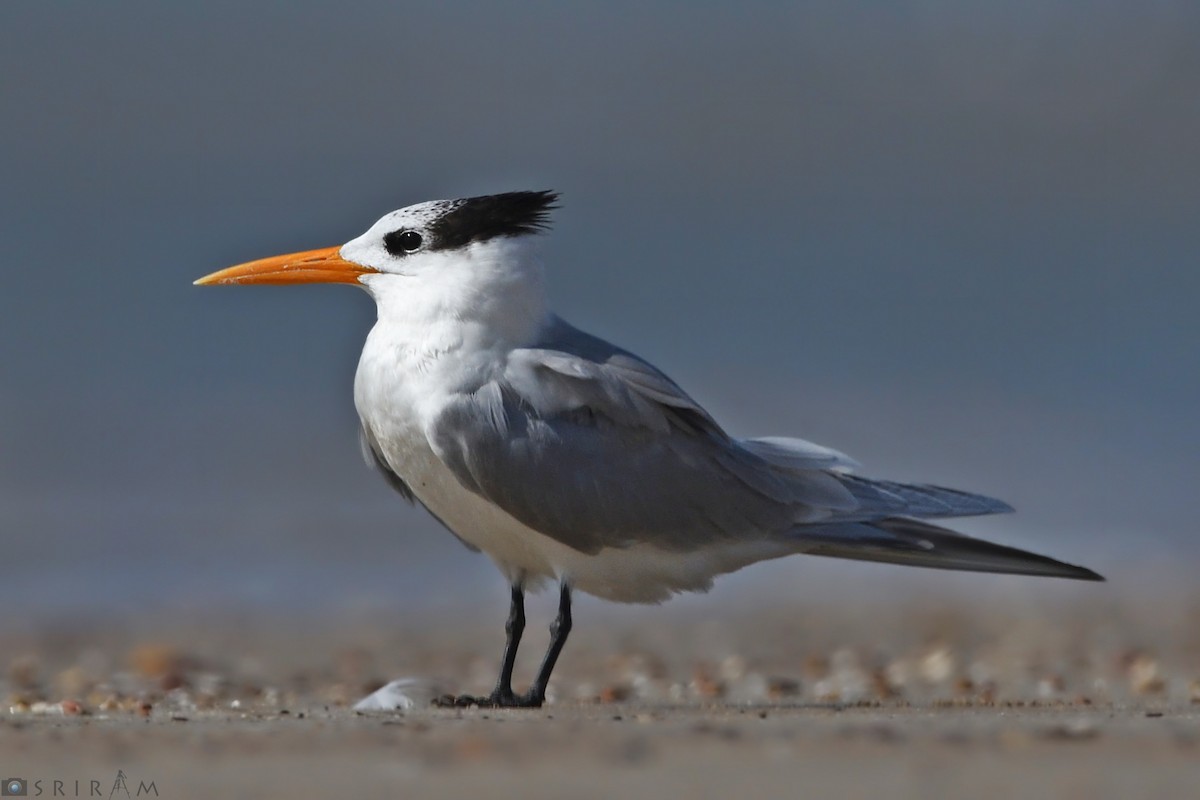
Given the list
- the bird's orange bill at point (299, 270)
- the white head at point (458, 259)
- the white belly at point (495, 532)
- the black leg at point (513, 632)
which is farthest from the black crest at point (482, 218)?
the black leg at point (513, 632)

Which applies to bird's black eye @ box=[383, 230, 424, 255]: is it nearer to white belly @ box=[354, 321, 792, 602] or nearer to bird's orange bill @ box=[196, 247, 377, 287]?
bird's orange bill @ box=[196, 247, 377, 287]

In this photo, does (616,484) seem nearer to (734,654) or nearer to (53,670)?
(734,654)

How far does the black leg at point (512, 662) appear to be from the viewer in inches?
244

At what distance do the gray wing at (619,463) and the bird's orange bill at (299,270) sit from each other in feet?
2.59

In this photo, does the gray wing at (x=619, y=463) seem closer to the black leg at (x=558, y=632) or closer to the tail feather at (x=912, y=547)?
the tail feather at (x=912, y=547)

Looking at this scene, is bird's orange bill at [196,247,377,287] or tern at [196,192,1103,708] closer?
tern at [196,192,1103,708]

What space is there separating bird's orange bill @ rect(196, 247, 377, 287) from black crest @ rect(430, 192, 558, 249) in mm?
321

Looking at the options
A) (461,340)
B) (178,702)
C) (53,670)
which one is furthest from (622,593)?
(53,670)

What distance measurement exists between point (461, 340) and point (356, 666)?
9.02ft

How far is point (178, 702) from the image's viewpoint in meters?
6.89

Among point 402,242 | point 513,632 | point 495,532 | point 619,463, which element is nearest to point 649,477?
point 619,463

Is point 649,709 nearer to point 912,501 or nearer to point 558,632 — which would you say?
point 558,632

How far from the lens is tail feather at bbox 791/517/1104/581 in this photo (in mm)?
6219

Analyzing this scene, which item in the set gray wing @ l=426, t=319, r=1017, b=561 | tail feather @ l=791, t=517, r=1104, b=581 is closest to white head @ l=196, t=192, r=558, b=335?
gray wing @ l=426, t=319, r=1017, b=561
